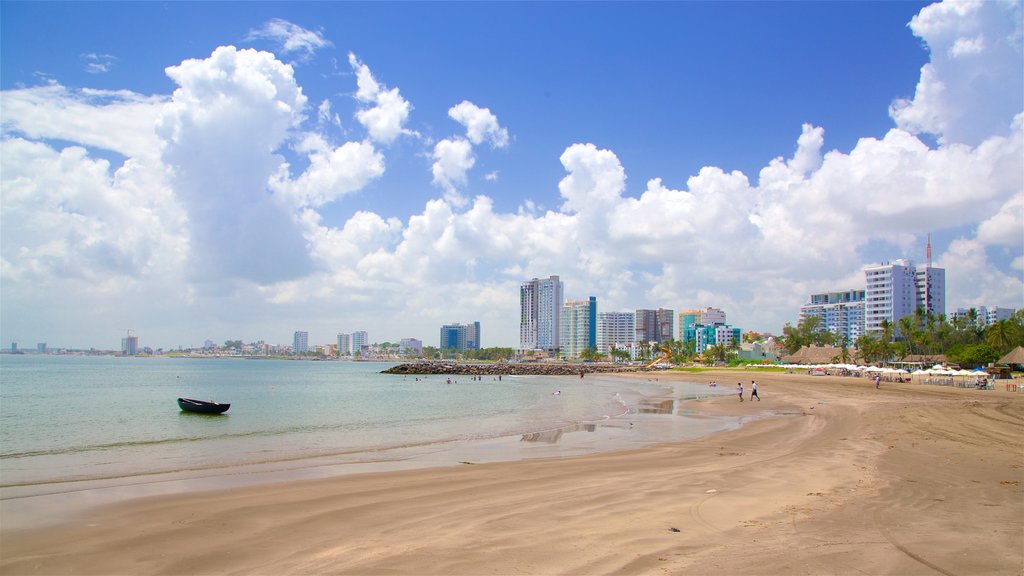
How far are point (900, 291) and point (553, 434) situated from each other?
18335 centimetres

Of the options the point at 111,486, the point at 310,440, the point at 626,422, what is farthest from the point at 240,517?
the point at 626,422

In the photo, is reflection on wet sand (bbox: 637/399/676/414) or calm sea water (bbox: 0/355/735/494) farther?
reflection on wet sand (bbox: 637/399/676/414)

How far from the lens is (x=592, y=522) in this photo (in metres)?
9.24

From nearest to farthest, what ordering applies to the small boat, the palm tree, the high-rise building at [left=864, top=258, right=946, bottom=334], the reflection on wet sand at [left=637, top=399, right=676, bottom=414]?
the reflection on wet sand at [left=637, top=399, right=676, bottom=414]
the small boat
the palm tree
the high-rise building at [left=864, top=258, right=946, bottom=334]

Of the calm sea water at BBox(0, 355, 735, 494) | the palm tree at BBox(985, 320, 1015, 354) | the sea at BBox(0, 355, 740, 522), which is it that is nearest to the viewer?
the sea at BBox(0, 355, 740, 522)

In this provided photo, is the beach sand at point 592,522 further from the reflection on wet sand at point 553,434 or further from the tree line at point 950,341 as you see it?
the tree line at point 950,341

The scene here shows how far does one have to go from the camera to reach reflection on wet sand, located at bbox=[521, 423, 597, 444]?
2253 centimetres

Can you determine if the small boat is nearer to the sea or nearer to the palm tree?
the sea

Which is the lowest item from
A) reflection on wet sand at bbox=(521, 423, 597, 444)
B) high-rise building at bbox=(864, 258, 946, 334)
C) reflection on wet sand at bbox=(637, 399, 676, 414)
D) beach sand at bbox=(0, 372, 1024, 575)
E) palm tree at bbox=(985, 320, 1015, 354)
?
reflection on wet sand at bbox=(637, 399, 676, 414)

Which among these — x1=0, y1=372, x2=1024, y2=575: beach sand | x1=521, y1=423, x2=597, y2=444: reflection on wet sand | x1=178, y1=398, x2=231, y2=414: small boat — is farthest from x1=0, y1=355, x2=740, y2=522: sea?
x1=0, y1=372, x2=1024, y2=575: beach sand

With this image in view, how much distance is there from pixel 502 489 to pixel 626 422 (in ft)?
57.6

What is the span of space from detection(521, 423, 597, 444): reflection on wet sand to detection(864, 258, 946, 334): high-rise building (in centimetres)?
17232

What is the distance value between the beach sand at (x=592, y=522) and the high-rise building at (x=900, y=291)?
182 metres

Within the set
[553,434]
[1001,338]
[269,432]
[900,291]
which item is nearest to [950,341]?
[1001,338]
